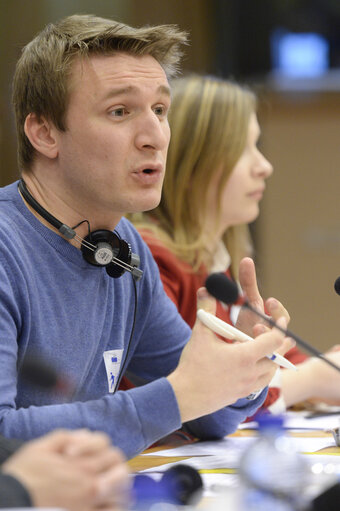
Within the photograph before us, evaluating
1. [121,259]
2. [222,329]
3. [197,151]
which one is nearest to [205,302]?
[222,329]

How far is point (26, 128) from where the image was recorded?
1312 millimetres

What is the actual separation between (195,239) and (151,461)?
2.95 ft

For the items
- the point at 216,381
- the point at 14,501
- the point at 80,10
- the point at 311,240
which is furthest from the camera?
the point at 80,10

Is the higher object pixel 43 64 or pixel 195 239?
pixel 43 64

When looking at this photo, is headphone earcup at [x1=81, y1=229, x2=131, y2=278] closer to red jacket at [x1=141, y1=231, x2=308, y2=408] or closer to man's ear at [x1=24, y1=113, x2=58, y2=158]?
man's ear at [x1=24, y1=113, x2=58, y2=158]

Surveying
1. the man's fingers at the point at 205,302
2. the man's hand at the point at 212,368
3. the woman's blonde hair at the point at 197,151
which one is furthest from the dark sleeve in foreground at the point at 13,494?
the woman's blonde hair at the point at 197,151

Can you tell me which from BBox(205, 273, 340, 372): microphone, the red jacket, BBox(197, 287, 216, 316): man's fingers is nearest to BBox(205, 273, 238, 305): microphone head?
BBox(205, 273, 340, 372): microphone

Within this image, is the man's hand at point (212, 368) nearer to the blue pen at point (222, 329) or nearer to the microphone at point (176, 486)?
the blue pen at point (222, 329)

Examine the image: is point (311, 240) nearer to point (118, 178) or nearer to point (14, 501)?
point (118, 178)

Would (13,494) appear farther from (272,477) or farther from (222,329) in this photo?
(222,329)

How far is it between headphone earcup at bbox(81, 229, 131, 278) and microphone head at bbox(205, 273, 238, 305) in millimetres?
266

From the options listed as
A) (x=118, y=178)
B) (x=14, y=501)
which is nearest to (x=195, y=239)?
(x=118, y=178)

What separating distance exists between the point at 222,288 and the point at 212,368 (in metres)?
0.13

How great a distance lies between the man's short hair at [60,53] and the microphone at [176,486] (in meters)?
0.61
